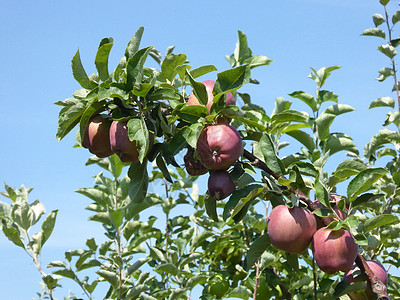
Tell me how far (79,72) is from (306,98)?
1.55 m

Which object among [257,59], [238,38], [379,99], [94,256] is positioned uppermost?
[238,38]

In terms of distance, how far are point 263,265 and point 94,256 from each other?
1.10 metres

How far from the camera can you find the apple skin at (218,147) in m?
1.59

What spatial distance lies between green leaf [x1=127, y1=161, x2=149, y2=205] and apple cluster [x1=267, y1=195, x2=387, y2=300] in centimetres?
50

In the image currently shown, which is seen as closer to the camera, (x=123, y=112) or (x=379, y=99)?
(x=123, y=112)

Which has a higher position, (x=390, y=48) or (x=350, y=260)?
(x=390, y=48)

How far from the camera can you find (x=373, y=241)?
2.41 meters

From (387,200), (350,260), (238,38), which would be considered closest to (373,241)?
(387,200)

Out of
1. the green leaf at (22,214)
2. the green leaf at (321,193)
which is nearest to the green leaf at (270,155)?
the green leaf at (321,193)

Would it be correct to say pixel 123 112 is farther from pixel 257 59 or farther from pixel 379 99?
pixel 379 99

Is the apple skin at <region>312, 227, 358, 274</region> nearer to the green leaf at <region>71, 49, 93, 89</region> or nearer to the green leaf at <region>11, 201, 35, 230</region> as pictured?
the green leaf at <region>71, 49, 93, 89</region>

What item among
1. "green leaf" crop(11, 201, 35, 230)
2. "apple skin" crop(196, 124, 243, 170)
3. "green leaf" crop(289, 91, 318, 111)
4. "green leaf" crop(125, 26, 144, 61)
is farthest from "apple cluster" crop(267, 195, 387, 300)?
"green leaf" crop(11, 201, 35, 230)

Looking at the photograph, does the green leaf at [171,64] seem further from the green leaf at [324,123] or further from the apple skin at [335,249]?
the green leaf at [324,123]

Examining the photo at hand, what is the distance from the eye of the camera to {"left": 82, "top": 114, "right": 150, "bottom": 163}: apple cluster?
5.37ft
